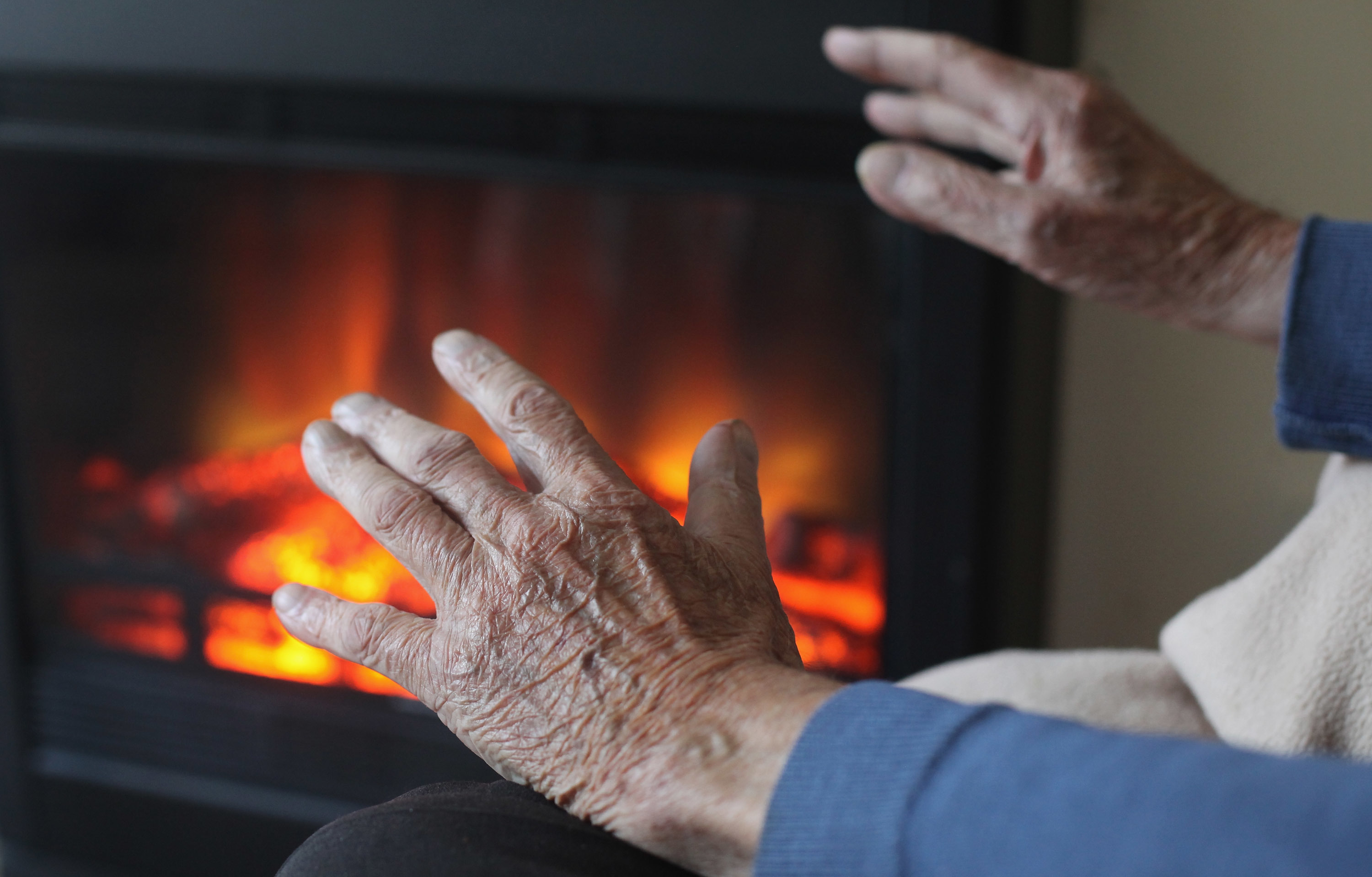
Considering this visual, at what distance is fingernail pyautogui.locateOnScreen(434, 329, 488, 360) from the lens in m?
0.62

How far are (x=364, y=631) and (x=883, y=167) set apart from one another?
0.48m

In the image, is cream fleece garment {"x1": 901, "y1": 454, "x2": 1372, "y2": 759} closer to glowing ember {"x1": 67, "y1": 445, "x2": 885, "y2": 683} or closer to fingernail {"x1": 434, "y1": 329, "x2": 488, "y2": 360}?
fingernail {"x1": 434, "y1": 329, "x2": 488, "y2": 360}

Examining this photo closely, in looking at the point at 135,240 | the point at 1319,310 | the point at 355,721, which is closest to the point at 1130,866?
the point at 1319,310

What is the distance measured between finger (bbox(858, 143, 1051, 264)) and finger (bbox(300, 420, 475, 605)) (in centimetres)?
41

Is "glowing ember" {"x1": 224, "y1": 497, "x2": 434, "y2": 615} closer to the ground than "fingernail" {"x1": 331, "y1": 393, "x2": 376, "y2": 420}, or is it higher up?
closer to the ground

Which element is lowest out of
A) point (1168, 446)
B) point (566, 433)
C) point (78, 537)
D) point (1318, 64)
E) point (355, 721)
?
point (355, 721)

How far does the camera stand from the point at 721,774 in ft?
1.42

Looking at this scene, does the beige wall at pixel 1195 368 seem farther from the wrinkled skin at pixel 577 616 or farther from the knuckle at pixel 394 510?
the knuckle at pixel 394 510

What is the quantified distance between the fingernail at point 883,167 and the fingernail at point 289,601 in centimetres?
47

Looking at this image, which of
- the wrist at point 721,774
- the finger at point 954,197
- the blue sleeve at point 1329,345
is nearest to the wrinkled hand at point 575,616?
the wrist at point 721,774

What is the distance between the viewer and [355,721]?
141cm

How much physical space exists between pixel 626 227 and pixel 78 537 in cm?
89

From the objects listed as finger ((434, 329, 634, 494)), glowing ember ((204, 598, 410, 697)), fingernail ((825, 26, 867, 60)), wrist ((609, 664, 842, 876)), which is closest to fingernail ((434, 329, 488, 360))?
finger ((434, 329, 634, 494))

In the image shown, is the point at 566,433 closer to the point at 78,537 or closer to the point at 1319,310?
the point at 1319,310
